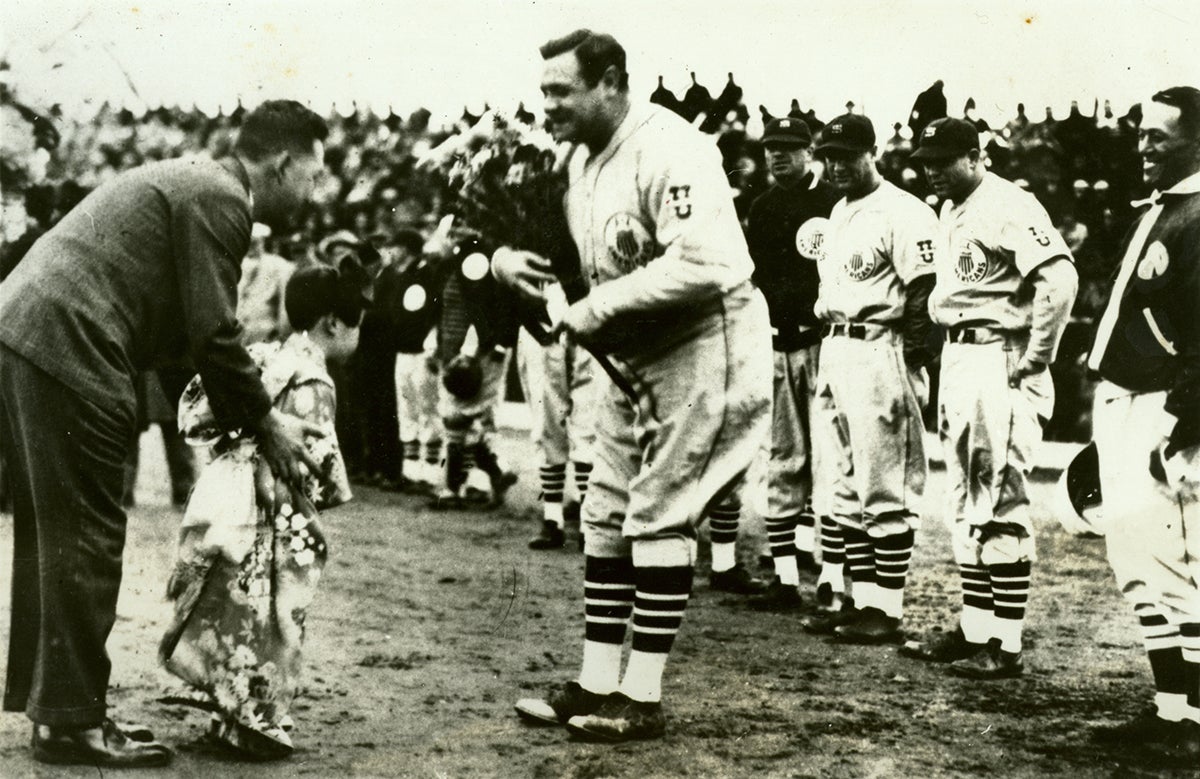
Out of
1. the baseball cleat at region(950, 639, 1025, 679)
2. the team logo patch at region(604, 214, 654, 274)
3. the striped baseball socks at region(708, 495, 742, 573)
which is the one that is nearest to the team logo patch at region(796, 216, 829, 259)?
the striped baseball socks at region(708, 495, 742, 573)

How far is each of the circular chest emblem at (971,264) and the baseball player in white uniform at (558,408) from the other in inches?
81.0

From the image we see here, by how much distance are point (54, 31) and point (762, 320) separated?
2489 mm

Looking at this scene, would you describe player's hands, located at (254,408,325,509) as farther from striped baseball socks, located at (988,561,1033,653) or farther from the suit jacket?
striped baseball socks, located at (988,561,1033,653)

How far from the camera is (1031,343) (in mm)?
4031

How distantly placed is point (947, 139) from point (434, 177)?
74.6 inches

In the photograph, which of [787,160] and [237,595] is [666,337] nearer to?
[237,595]

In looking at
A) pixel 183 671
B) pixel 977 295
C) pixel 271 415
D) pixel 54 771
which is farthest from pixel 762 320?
pixel 54 771

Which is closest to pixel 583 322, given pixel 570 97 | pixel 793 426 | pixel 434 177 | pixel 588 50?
pixel 570 97

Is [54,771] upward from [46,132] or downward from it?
downward

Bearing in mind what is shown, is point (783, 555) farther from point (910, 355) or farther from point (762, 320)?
point (762, 320)

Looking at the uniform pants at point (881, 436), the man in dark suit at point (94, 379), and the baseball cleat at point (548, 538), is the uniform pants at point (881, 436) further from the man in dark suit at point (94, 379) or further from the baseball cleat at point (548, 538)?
the man in dark suit at point (94, 379)

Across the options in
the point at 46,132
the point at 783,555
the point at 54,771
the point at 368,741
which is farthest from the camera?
the point at 783,555

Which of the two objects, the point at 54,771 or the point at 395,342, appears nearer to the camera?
the point at 54,771

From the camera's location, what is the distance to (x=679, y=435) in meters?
3.37
